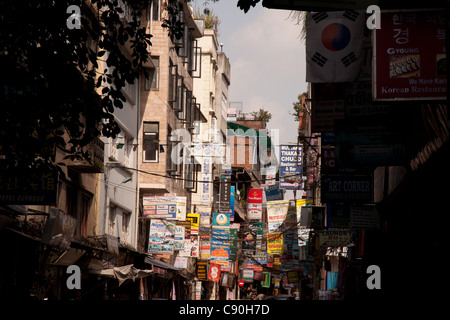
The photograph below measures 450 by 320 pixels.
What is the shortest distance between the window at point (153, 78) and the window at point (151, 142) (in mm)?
1797

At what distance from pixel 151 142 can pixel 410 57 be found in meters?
26.4

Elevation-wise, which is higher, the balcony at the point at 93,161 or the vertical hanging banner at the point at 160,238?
the balcony at the point at 93,161

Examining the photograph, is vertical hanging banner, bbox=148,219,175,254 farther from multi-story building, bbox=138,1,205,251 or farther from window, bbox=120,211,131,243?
multi-story building, bbox=138,1,205,251

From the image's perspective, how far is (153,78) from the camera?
37.3 m

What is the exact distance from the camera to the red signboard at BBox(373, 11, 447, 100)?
10703mm

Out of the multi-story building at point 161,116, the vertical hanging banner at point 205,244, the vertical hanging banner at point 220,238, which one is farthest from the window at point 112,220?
the vertical hanging banner at point 205,244

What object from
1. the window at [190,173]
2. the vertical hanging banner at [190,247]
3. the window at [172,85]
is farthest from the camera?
the window at [190,173]

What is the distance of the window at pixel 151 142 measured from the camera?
3625 cm

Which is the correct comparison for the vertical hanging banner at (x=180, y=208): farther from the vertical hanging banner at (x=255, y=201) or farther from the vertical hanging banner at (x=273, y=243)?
the vertical hanging banner at (x=255, y=201)

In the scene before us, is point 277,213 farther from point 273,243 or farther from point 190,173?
point 190,173

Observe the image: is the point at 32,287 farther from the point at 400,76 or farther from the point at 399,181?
the point at 400,76

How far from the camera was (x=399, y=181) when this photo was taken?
17016 millimetres

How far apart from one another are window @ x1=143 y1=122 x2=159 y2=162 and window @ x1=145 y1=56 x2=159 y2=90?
5.90 ft

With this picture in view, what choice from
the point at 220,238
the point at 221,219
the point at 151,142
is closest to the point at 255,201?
the point at 221,219
